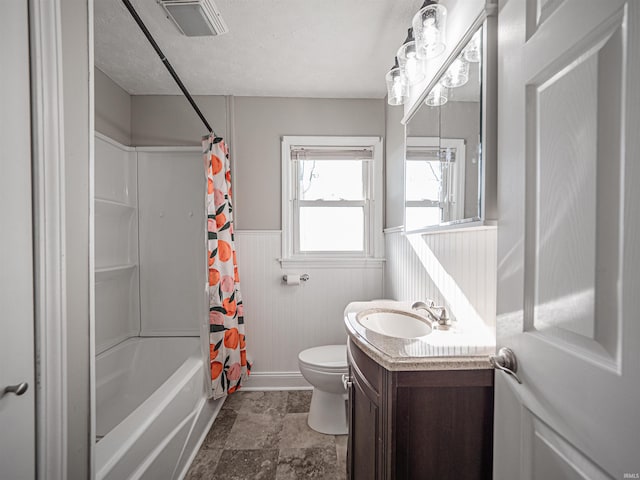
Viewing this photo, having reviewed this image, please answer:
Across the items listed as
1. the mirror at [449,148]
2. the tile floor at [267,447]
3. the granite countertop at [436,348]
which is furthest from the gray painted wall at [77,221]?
the mirror at [449,148]

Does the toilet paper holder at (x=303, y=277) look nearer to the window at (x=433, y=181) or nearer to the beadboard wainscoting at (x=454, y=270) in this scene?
the beadboard wainscoting at (x=454, y=270)

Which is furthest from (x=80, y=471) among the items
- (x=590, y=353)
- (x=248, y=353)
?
(x=248, y=353)

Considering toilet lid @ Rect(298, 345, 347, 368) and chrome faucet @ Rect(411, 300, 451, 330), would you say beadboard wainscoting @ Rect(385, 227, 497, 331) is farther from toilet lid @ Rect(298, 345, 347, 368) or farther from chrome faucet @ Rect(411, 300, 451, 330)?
toilet lid @ Rect(298, 345, 347, 368)

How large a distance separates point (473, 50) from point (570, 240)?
0.77m

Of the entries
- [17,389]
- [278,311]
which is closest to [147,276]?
[278,311]

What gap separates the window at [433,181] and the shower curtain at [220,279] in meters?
1.21

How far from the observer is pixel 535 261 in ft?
2.22

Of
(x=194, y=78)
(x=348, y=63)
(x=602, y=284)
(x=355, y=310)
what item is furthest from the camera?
(x=194, y=78)

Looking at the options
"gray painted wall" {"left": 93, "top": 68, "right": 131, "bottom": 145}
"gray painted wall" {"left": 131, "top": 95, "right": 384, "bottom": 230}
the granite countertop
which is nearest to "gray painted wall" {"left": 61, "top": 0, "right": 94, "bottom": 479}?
the granite countertop

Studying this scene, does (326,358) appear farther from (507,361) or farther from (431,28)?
(431,28)

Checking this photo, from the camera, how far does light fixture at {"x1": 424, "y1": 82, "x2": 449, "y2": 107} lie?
1.23m

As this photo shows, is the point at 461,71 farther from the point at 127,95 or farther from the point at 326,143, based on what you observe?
the point at 127,95

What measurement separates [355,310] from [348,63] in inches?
63.5

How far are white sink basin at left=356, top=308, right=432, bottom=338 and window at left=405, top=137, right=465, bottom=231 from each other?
1.53ft
